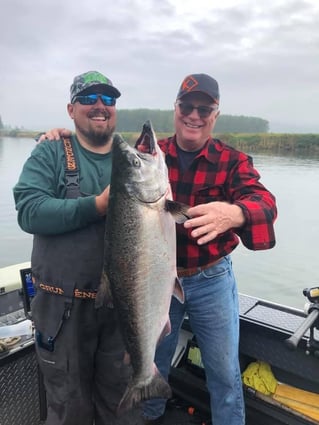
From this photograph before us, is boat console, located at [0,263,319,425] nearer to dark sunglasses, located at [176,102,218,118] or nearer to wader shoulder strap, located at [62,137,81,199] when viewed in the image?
wader shoulder strap, located at [62,137,81,199]

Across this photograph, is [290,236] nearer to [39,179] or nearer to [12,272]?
[12,272]

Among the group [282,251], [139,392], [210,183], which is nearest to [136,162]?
[210,183]

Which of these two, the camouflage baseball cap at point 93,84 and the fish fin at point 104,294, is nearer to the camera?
the fish fin at point 104,294

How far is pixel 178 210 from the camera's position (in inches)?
73.5

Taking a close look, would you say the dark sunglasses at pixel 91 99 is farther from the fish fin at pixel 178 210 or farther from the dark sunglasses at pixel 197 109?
the fish fin at pixel 178 210

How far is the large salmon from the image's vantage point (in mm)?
1887

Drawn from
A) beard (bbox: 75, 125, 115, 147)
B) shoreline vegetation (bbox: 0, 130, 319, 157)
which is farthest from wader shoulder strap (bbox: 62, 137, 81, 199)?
shoreline vegetation (bbox: 0, 130, 319, 157)

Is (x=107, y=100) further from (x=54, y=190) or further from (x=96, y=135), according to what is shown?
(x=54, y=190)

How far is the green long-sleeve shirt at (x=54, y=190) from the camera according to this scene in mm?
2062

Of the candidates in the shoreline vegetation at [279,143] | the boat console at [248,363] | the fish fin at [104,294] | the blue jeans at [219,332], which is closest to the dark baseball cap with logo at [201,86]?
the blue jeans at [219,332]

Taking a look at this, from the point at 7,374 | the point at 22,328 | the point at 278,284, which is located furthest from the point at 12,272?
the point at 278,284

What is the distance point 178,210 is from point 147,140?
1.41 feet

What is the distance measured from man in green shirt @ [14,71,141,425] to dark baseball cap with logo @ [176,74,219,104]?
17.3 inches

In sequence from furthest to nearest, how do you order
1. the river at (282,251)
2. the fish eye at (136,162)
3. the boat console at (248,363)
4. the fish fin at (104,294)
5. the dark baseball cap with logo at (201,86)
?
the river at (282,251)
the boat console at (248,363)
the dark baseball cap with logo at (201,86)
the fish fin at (104,294)
the fish eye at (136,162)
